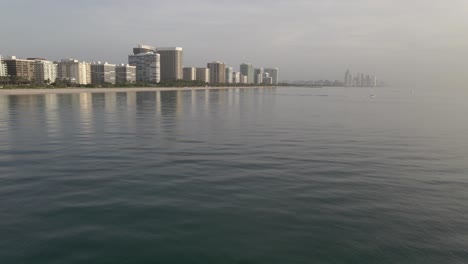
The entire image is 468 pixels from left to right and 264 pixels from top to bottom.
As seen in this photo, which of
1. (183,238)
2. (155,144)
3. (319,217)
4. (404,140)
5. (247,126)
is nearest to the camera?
(183,238)

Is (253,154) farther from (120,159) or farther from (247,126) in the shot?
(247,126)

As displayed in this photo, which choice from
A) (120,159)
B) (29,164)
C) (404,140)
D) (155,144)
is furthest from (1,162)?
(404,140)

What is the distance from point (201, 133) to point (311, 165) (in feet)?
50.6

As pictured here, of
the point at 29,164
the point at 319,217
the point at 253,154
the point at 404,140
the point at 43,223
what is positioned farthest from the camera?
the point at 404,140

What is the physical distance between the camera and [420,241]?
11055mm

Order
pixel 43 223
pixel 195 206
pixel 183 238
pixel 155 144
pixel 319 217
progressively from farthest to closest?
pixel 155 144 < pixel 195 206 < pixel 319 217 < pixel 43 223 < pixel 183 238

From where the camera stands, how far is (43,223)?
11.8 metres

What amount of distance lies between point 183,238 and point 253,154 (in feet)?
45.8

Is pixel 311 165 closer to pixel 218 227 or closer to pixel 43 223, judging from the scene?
pixel 218 227

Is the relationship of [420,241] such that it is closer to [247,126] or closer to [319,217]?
[319,217]

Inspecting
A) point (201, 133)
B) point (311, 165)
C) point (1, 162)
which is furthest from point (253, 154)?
point (1, 162)

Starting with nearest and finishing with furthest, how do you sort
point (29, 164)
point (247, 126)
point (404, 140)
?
point (29, 164) < point (404, 140) < point (247, 126)

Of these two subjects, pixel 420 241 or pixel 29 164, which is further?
pixel 29 164

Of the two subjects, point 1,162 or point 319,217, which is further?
point 1,162
